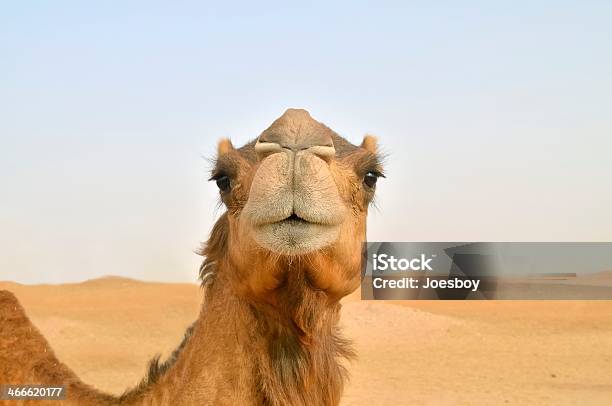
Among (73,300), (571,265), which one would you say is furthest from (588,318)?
(73,300)

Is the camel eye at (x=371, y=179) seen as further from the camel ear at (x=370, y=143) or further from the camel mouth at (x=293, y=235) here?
the camel mouth at (x=293, y=235)

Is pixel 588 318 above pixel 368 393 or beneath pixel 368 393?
above

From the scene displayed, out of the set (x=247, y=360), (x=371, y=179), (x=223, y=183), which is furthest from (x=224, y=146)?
(x=247, y=360)

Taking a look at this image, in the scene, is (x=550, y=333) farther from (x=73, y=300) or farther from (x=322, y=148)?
(x=322, y=148)

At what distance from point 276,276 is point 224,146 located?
0.92 meters

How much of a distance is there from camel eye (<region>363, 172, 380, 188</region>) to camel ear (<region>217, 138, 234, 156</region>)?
76 cm

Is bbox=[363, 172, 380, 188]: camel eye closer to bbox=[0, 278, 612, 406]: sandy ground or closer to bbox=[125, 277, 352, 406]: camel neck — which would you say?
bbox=[125, 277, 352, 406]: camel neck

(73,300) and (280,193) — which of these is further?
(73,300)

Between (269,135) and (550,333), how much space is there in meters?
23.1

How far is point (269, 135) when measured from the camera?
3.37 metres

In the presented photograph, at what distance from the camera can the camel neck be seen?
12.3 ft

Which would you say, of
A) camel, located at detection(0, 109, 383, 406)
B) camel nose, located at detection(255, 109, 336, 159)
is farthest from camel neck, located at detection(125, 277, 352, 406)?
camel nose, located at detection(255, 109, 336, 159)

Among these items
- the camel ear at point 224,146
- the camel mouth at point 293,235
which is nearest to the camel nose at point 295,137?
the camel mouth at point 293,235

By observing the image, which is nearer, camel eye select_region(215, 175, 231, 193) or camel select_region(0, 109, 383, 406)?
camel select_region(0, 109, 383, 406)
